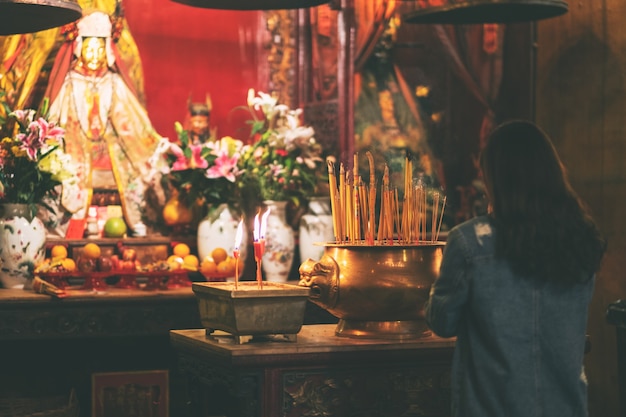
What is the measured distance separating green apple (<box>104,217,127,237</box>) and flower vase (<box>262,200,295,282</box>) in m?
0.80

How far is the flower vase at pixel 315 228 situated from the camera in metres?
5.98

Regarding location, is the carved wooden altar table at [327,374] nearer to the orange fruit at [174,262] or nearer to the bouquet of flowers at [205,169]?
the orange fruit at [174,262]

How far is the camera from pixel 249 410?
10.8 ft

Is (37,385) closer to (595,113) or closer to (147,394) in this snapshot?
(147,394)

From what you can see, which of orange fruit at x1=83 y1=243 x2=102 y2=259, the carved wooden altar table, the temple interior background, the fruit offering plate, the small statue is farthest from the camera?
the small statue

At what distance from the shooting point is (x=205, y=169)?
5.83 m

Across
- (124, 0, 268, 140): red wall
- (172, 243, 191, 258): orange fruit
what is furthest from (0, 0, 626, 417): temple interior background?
(172, 243, 191, 258): orange fruit

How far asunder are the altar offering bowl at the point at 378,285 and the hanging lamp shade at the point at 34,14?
4.06ft

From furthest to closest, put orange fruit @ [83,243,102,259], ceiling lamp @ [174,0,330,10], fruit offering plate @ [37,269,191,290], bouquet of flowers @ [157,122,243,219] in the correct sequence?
bouquet of flowers @ [157,122,243,219], orange fruit @ [83,243,102,259], fruit offering plate @ [37,269,191,290], ceiling lamp @ [174,0,330,10]

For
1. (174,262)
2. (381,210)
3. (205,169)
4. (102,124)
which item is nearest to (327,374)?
(381,210)

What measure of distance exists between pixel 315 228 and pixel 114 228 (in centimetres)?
109

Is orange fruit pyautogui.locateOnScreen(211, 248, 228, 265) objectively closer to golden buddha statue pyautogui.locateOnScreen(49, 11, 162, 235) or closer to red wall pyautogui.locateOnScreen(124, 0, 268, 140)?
golden buddha statue pyautogui.locateOnScreen(49, 11, 162, 235)

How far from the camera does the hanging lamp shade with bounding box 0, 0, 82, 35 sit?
370cm

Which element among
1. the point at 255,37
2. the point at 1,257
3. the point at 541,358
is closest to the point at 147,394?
the point at 1,257
